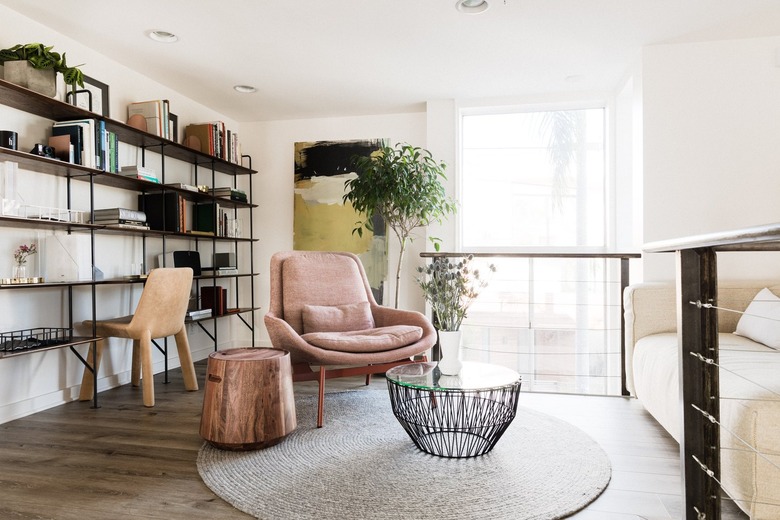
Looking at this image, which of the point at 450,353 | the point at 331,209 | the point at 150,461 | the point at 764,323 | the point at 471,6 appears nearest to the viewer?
the point at 150,461

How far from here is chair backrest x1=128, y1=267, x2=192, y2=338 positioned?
305 cm

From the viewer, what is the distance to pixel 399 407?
2.30 metres

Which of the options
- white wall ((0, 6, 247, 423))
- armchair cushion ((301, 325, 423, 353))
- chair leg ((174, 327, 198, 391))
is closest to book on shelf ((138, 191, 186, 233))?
white wall ((0, 6, 247, 423))

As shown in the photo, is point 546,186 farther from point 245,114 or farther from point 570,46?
point 245,114

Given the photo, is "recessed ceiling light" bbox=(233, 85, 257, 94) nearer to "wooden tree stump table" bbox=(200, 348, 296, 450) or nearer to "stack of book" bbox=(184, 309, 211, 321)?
"stack of book" bbox=(184, 309, 211, 321)

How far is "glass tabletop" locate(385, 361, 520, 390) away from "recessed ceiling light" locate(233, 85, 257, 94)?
2.88m

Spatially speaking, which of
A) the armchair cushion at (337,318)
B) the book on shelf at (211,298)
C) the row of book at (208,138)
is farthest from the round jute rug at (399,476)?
the row of book at (208,138)

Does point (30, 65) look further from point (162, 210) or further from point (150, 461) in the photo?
point (150, 461)

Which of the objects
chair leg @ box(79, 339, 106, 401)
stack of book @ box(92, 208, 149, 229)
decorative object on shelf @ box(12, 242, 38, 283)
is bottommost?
chair leg @ box(79, 339, 106, 401)

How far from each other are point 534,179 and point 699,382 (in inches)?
140

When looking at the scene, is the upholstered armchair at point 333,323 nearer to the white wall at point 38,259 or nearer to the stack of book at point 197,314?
the stack of book at point 197,314

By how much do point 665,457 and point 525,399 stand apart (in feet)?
3.48

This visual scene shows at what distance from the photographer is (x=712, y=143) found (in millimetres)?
3379

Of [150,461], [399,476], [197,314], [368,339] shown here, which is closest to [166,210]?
[197,314]
